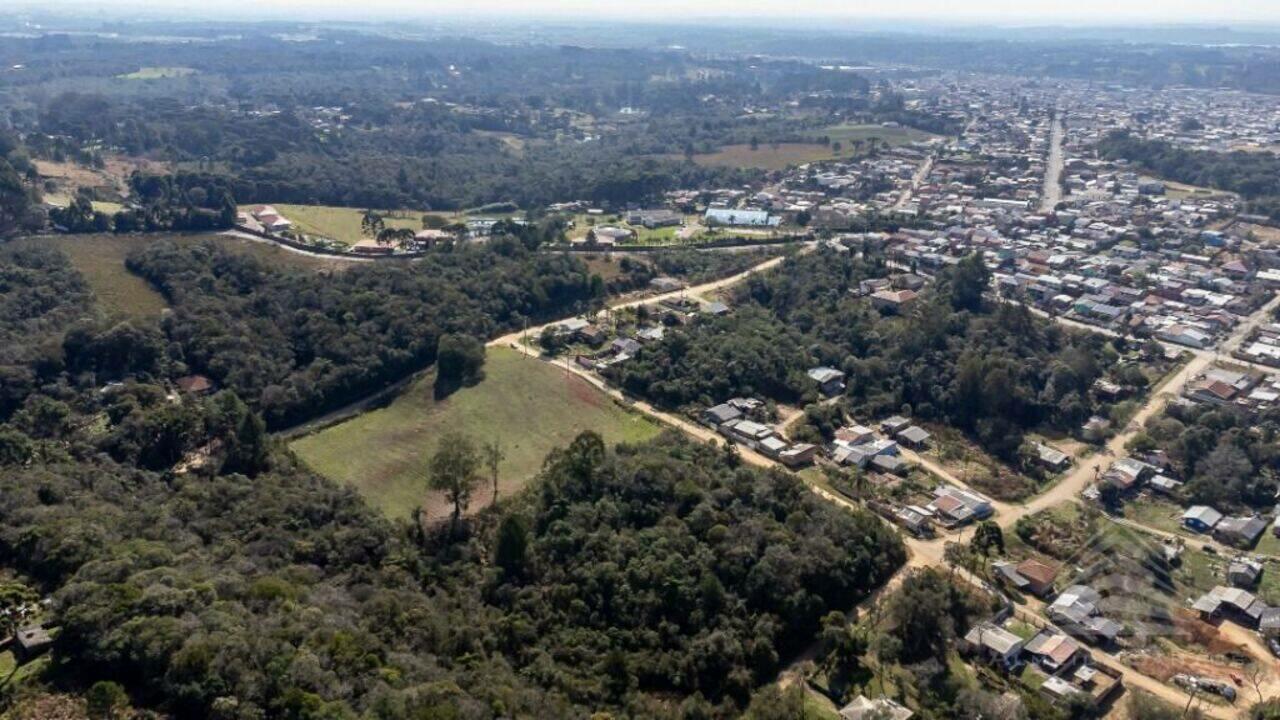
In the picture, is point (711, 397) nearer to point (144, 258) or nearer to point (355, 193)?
point (144, 258)

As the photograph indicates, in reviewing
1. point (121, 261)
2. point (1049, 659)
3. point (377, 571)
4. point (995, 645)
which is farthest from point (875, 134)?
point (377, 571)

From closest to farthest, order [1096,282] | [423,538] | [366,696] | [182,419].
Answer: [366,696]
[423,538]
[182,419]
[1096,282]

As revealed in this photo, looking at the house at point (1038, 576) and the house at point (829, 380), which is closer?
the house at point (1038, 576)

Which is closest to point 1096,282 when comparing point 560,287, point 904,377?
point 904,377

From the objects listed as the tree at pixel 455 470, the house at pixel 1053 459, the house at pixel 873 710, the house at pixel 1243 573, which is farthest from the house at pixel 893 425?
the tree at pixel 455 470

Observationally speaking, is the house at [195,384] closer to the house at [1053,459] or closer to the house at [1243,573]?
the house at [1053,459]

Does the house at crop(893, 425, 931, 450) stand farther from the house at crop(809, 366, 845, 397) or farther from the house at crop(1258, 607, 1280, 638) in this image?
the house at crop(1258, 607, 1280, 638)

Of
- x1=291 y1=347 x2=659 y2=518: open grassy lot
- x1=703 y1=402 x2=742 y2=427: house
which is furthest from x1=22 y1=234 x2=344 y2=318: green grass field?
x1=703 y1=402 x2=742 y2=427: house

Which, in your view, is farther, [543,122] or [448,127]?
[543,122]
